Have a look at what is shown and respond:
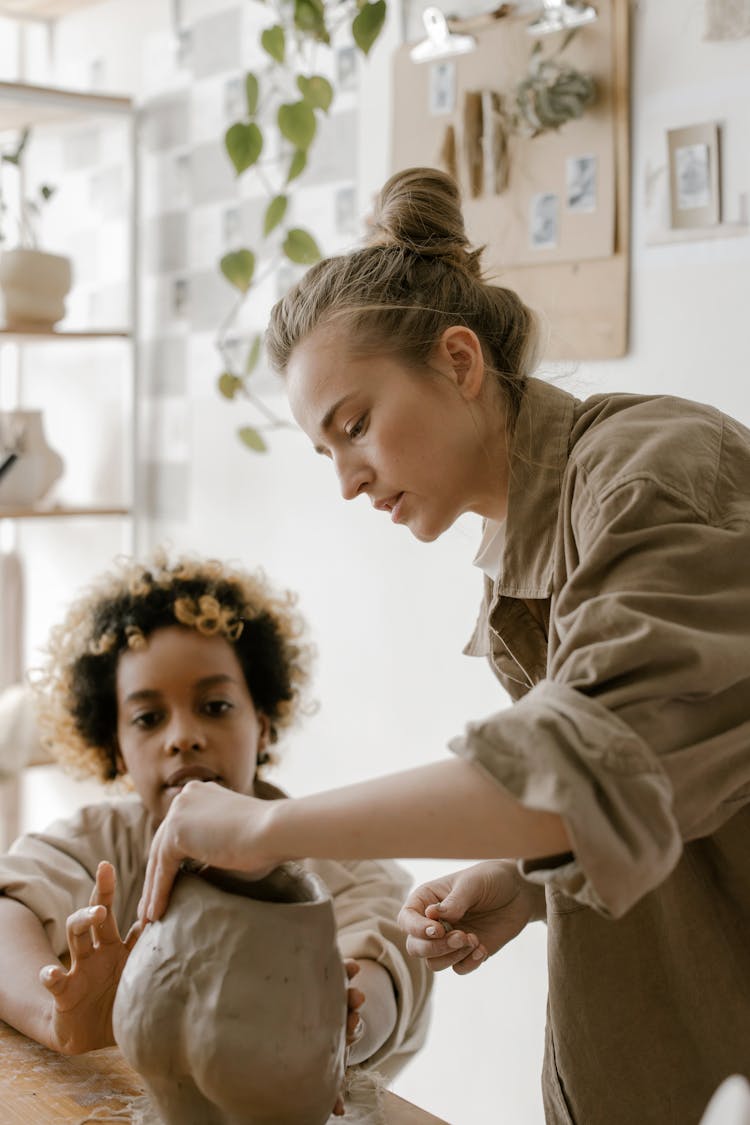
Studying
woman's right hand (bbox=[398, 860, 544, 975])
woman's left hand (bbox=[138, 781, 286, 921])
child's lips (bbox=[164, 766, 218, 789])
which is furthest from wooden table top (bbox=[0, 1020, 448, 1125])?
child's lips (bbox=[164, 766, 218, 789])

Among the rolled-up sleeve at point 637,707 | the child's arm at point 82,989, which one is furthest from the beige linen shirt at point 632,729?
the child's arm at point 82,989

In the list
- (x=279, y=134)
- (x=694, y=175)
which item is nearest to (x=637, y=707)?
(x=694, y=175)

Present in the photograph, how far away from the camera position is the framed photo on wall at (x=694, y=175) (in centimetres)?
191

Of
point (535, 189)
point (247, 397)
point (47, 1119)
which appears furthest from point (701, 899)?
point (247, 397)

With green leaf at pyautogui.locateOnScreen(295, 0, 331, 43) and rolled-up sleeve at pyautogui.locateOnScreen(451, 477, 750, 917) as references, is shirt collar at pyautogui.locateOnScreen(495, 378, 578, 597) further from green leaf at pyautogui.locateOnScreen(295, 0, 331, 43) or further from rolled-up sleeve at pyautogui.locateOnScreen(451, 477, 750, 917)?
green leaf at pyautogui.locateOnScreen(295, 0, 331, 43)

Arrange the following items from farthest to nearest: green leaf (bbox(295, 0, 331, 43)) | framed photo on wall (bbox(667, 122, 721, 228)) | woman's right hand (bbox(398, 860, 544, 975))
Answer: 1. green leaf (bbox(295, 0, 331, 43))
2. framed photo on wall (bbox(667, 122, 721, 228))
3. woman's right hand (bbox(398, 860, 544, 975))

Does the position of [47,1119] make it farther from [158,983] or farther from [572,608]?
[572,608]

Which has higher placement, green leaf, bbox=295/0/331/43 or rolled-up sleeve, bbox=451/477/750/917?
green leaf, bbox=295/0/331/43

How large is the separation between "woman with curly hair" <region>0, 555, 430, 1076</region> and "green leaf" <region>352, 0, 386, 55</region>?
38.3 inches

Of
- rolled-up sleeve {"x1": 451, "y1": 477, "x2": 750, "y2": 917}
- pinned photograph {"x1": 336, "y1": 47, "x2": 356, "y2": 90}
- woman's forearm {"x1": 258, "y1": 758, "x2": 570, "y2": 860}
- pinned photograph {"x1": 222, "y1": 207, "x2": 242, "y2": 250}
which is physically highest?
pinned photograph {"x1": 336, "y1": 47, "x2": 356, "y2": 90}

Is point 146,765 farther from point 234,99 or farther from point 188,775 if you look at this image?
point 234,99

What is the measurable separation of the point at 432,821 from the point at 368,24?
178 cm

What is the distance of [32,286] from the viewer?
110 inches

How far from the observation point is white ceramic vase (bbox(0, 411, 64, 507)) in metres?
2.82
